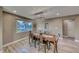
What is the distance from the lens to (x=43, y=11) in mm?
2996

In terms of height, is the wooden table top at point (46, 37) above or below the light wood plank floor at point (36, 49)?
above

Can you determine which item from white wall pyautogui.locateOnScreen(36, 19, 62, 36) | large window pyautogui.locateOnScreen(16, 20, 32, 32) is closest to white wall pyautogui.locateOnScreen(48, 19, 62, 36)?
white wall pyautogui.locateOnScreen(36, 19, 62, 36)

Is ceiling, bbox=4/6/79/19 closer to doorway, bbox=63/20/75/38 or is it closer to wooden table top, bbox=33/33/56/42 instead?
doorway, bbox=63/20/75/38

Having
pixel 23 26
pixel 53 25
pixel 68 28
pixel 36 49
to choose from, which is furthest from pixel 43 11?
pixel 36 49

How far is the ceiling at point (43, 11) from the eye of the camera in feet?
9.41

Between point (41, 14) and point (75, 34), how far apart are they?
45.9 inches

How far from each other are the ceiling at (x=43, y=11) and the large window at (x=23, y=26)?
24 cm

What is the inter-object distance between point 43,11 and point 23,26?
2.57 feet

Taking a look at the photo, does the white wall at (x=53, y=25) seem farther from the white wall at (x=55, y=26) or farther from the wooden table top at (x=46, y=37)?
the wooden table top at (x=46, y=37)

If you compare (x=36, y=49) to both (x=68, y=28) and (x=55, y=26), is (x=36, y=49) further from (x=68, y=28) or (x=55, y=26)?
(x=68, y=28)

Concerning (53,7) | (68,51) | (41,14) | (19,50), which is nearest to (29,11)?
(41,14)

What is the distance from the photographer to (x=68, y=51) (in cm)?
292

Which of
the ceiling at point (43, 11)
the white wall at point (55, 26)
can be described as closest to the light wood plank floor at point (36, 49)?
the white wall at point (55, 26)
